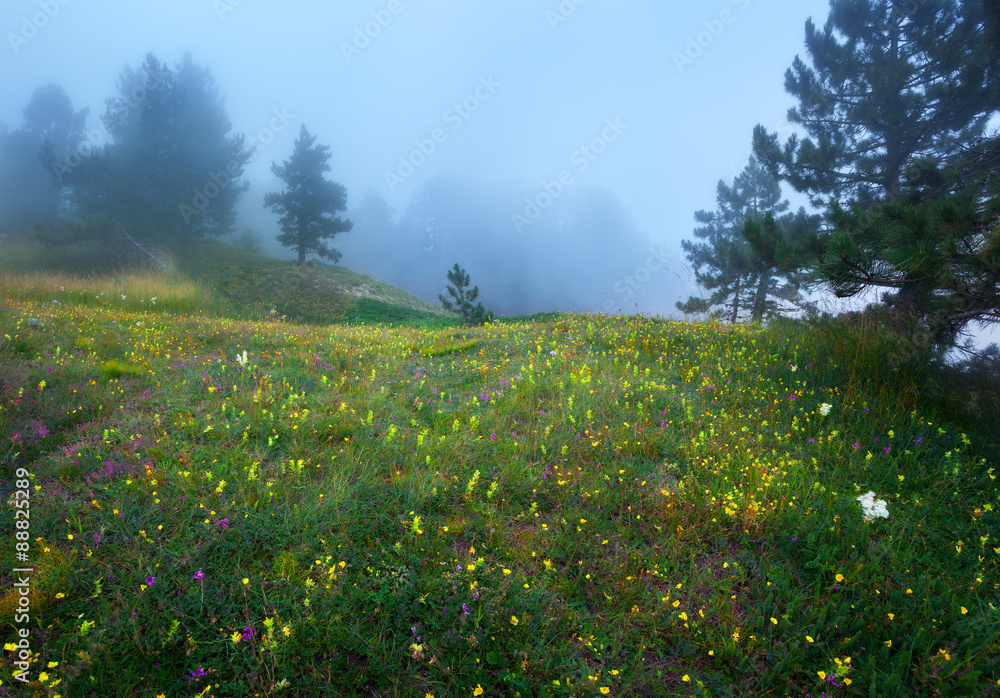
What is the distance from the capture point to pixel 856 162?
12.8 m

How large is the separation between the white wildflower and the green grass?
13cm

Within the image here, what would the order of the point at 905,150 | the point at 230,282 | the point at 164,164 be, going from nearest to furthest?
the point at 905,150 < the point at 230,282 < the point at 164,164

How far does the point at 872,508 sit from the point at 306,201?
3512 cm

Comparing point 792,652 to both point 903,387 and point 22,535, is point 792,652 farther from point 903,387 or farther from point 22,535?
point 22,535

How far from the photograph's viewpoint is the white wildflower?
3301 mm

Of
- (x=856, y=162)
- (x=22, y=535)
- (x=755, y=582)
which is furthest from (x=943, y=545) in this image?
(x=856, y=162)

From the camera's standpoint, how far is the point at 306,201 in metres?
31.7

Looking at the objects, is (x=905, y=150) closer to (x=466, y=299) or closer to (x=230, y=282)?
(x=466, y=299)

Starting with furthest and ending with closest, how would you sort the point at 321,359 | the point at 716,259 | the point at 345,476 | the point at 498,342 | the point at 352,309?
the point at 352,309 < the point at 716,259 < the point at 498,342 < the point at 321,359 < the point at 345,476

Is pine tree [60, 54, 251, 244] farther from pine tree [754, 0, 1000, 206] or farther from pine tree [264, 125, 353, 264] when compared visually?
pine tree [754, 0, 1000, 206]

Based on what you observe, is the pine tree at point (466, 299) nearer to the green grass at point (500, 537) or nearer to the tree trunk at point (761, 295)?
the tree trunk at point (761, 295)

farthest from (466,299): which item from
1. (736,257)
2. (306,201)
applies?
(306,201)

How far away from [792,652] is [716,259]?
21.1 meters

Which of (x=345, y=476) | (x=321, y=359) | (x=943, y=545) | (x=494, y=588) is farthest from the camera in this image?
(x=321, y=359)
